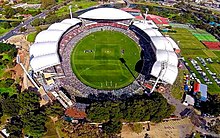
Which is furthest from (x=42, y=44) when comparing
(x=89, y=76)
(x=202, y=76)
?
(x=202, y=76)

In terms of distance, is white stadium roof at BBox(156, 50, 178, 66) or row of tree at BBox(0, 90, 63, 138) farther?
white stadium roof at BBox(156, 50, 178, 66)

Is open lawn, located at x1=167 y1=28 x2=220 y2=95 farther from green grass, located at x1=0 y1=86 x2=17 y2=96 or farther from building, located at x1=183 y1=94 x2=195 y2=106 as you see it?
green grass, located at x1=0 y1=86 x2=17 y2=96

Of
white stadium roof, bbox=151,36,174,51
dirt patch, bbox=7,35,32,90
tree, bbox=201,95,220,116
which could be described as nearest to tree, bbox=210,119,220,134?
tree, bbox=201,95,220,116

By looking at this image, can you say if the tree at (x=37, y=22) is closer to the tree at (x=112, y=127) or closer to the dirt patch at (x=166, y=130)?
the dirt patch at (x=166, y=130)

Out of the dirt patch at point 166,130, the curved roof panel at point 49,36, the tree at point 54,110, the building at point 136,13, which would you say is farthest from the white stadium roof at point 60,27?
the dirt patch at point 166,130

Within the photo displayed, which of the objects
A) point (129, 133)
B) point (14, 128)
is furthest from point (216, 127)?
point (14, 128)

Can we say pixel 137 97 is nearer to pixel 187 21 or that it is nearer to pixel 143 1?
pixel 187 21
